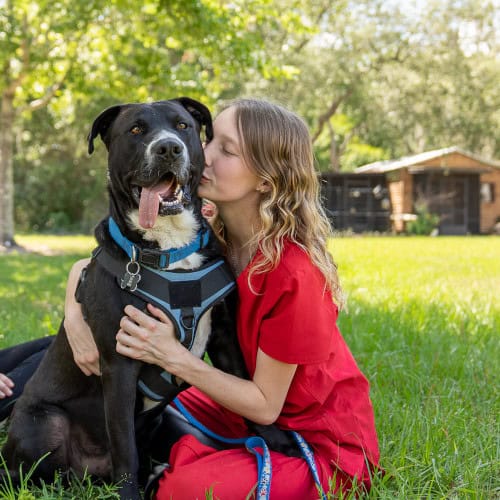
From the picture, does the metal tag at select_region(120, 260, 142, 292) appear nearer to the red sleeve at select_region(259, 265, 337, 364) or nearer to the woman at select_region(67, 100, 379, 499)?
the woman at select_region(67, 100, 379, 499)

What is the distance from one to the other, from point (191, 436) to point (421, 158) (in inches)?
986

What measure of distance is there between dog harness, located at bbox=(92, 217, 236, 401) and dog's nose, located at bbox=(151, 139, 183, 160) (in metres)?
0.35

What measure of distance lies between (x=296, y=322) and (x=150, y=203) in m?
0.71

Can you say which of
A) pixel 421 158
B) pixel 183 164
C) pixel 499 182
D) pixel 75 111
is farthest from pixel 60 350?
pixel 499 182

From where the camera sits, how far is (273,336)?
250 centimetres

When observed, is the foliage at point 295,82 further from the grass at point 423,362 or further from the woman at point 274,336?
the woman at point 274,336

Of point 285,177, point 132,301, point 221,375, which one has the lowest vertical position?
point 221,375

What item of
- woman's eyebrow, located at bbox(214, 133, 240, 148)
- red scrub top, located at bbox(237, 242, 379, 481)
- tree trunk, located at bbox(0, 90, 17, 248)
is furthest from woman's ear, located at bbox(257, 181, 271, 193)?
tree trunk, located at bbox(0, 90, 17, 248)

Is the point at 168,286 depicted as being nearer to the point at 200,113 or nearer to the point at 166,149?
the point at 166,149

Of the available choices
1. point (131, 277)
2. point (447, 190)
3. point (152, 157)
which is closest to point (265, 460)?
point (131, 277)

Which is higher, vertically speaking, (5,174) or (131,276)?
(5,174)

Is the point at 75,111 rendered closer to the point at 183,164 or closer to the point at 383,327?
the point at 383,327

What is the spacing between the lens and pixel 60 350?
277 cm

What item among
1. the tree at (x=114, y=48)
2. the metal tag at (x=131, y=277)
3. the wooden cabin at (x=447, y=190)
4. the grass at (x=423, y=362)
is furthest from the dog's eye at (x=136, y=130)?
the wooden cabin at (x=447, y=190)
